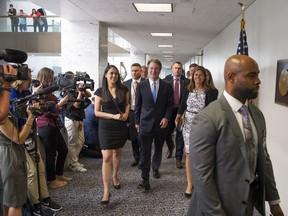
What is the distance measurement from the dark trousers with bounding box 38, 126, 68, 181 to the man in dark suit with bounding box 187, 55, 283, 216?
7.60 ft

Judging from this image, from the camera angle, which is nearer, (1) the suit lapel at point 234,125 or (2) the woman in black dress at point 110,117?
(1) the suit lapel at point 234,125

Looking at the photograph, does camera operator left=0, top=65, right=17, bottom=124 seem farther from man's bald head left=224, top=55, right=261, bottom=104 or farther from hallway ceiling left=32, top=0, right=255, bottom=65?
hallway ceiling left=32, top=0, right=255, bottom=65

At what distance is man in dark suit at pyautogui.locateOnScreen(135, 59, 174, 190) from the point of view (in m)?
3.34

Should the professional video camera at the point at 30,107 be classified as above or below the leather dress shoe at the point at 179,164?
above

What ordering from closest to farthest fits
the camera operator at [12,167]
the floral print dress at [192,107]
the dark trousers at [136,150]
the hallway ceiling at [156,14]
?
the camera operator at [12,167] → the floral print dress at [192,107] → the hallway ceiling at [156,14] → the dark trousers at [136,150]

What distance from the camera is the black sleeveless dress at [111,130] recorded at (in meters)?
2.99

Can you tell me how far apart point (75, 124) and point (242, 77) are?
312 cm

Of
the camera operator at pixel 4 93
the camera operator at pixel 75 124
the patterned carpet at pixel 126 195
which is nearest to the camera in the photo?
the camera operator at pixel 4 93

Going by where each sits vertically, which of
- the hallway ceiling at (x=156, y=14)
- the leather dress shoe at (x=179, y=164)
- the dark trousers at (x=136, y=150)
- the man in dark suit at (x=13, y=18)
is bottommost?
the leather dress shoe at (x=179, y=164)

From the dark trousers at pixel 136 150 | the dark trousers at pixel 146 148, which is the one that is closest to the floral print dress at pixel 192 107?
the dark trousers at pixel 146 148

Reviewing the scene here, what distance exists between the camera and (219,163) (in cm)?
137

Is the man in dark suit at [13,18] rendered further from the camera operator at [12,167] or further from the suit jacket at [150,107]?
the camera operator at [12,167]

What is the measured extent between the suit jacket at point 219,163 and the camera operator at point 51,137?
7.20ft

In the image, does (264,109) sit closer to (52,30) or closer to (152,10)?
(152,10)
